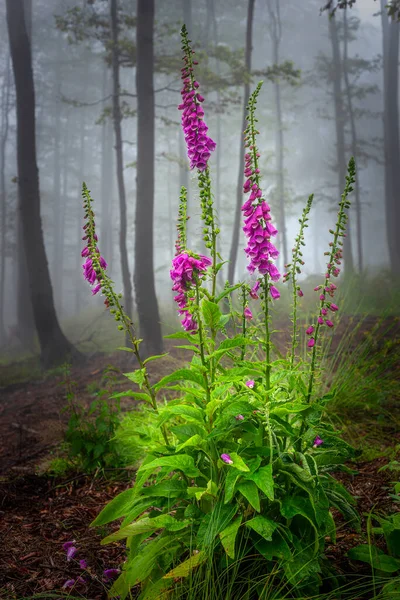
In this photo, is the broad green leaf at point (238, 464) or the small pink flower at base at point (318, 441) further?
the small pink flower at base at point (318, 441)

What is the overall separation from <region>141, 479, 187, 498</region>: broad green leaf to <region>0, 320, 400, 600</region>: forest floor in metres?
0.48

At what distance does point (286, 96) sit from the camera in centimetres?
2256

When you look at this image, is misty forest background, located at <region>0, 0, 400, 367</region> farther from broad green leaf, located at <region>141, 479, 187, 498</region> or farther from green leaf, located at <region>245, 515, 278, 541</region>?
green leaf, located at <region>245, 515, 278, 541</region>

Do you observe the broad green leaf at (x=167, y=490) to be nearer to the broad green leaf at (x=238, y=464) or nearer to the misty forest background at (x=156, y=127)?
the broad green leaf at (x=238, y=464)

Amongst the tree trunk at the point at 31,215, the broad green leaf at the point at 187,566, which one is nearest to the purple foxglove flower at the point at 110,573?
the broad green leaf at the point at 187,566

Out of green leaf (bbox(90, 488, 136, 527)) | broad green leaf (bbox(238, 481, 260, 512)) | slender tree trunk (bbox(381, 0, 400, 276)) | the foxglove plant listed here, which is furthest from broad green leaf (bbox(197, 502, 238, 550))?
slender tree trunk (bbox(381, 0, 400, 276))

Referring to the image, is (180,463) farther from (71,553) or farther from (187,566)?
(71,553)

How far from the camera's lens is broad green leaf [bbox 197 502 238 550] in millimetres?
1559

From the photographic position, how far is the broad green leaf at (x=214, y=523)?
5.11ft

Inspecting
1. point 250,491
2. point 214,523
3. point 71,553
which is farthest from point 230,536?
point 71,553

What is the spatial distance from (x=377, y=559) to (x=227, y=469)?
2.21ft

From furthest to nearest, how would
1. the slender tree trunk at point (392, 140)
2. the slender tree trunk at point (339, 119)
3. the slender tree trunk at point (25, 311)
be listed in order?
the slender tree trunk at point (339, 119), the slender tree trunk at point (392, 140), the slender tree trunk at point (25, 311)

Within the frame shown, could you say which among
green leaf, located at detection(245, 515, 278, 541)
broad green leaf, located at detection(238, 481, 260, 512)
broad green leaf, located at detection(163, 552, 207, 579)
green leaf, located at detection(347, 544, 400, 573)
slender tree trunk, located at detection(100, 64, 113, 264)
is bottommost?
green leaf, located at detection(347, 544, 400, 573)

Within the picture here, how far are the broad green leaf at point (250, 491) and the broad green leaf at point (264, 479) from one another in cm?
3
